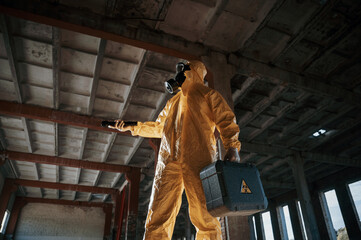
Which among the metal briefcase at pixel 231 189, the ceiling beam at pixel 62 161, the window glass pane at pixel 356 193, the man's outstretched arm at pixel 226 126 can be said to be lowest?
the metal briefcase at pixel 231 189

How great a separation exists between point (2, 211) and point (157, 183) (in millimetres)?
15918

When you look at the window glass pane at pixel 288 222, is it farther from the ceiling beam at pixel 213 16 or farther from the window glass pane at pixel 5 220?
the window glass pane at pixel 5 220

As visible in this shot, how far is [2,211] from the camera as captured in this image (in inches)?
547

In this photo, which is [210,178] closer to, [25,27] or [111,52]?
[111,52]

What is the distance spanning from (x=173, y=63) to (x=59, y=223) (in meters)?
19.2

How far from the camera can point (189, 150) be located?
254cm

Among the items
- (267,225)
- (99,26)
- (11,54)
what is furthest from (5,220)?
(267,225)

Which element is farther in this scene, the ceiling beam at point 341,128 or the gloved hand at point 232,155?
the ceiling beam at point 341,128

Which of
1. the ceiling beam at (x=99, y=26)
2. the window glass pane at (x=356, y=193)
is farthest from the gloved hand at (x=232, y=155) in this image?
the window glass pane at (x=356, y=193)

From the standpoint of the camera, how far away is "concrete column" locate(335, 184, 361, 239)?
12641 mm

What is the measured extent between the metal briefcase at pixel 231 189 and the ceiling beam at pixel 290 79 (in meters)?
4.18

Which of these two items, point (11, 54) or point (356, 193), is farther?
point (356, 193)

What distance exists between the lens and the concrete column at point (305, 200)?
335 inches

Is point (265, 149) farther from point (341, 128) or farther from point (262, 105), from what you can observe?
point (262, 105)
